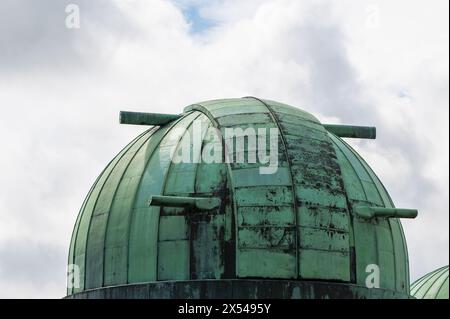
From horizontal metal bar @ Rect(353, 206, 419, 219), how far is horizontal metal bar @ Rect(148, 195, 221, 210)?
3.94 meters

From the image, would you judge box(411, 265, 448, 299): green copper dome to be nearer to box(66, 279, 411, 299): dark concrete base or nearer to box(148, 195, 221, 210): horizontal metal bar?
box(66, 279, 411, 299): dark concrete base

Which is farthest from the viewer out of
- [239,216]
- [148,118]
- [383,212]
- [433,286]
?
[433,286]

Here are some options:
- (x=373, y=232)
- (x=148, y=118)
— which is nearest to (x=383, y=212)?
(x=373, y=232)

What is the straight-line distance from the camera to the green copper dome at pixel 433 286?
57188 mm

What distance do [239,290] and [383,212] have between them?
482 cm

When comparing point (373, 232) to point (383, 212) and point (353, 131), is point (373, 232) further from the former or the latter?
point (353, 131)

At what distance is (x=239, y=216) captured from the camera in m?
37.1

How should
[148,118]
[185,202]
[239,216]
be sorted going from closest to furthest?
[239,216] → [185,202] → [148,118]

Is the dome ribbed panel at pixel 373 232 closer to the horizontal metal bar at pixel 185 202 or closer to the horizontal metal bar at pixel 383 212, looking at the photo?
the horizontal metal bar at pixel 383 212

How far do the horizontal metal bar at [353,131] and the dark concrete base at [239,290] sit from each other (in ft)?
20.8

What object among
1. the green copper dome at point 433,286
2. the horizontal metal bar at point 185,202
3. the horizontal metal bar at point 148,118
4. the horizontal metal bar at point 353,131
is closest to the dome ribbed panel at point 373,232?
the horizontal metal bar at point 353,131

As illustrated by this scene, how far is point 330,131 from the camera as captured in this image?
139 ft

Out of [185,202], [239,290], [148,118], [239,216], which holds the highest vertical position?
[148,118]
